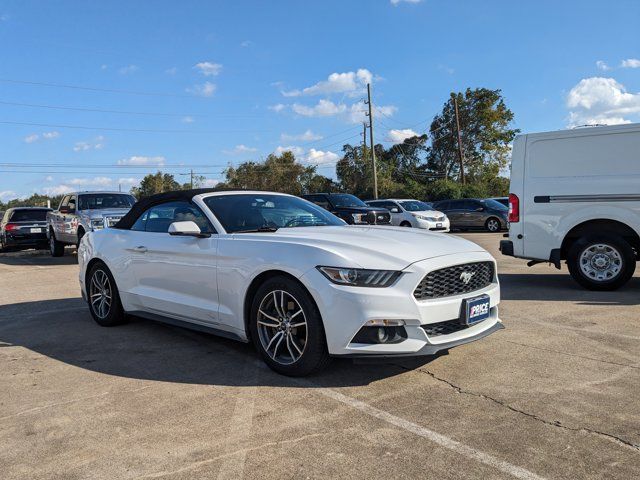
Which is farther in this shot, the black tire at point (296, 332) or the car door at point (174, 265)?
the car door at point (174, 265)

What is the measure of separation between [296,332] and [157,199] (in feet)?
8.48

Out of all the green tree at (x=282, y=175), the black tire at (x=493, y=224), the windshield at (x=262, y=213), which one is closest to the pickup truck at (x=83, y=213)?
the windshield at (x=262, y=213)

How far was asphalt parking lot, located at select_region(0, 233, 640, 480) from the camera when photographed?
9.53 ft

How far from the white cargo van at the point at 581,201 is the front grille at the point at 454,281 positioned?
3.83m

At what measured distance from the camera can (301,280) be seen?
399 cm

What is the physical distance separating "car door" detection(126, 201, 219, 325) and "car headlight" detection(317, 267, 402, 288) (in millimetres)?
1343

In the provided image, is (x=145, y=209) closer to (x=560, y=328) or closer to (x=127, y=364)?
(x=127, y=364)

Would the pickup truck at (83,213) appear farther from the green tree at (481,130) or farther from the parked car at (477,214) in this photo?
the green tree at (481,130)

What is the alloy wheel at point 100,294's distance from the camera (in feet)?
20.3

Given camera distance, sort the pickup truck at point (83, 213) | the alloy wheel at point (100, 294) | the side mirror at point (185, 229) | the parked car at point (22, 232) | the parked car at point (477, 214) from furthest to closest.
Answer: the parked car at point (477, 214) < the parked car at point (22, 232) < the pickup truck at point (83, 213) < the alloy wheel at point (100, 294) < the side mirror at point (185, 229)

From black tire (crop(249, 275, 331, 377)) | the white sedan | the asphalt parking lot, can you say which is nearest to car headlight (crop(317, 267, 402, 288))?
the white sedan

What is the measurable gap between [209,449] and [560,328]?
13.2 feet

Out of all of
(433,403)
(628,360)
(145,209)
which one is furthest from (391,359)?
(145,209)

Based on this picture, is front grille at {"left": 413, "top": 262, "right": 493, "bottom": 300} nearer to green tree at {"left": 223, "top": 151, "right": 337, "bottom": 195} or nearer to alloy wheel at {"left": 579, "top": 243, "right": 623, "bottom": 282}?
alloy wheel at {"left": 579, "top": 243, "right": 623, "bottom": 282}
